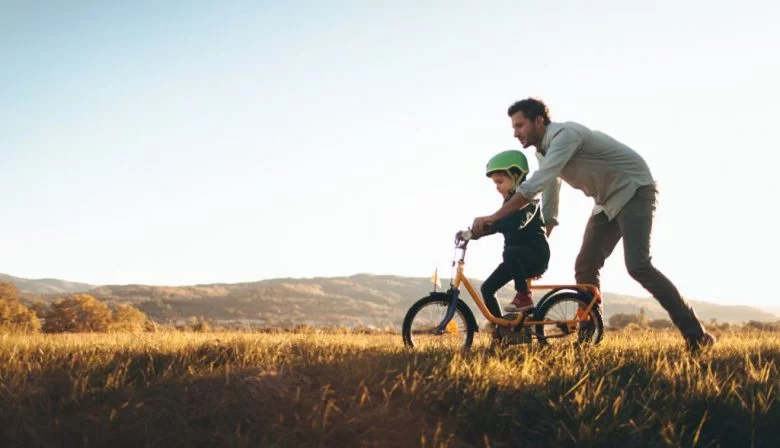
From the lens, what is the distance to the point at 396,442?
3.81m

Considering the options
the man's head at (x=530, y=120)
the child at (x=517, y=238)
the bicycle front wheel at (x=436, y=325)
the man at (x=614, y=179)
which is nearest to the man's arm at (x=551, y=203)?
the man at (x=614, y=179)

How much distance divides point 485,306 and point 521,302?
1.27ft

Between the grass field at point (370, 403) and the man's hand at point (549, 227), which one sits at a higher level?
the man's hand at point (549, 227)

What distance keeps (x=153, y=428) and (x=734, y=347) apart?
20.8 ft

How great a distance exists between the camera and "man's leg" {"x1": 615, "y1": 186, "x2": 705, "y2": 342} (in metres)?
6.68

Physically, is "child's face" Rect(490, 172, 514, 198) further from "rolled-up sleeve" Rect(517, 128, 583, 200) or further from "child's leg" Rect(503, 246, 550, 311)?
"child's leg" Rect(503, 246, 550, 311)

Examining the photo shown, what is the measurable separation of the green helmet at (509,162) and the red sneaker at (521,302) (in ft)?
4.21

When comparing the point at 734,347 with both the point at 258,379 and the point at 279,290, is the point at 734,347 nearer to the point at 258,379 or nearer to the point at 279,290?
the point at 258,379

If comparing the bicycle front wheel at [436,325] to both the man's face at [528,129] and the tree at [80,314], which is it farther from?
the tree at [80,314]

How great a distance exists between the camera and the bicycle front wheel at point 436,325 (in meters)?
6.63

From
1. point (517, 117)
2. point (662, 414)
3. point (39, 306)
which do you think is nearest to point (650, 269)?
point (517, 117)

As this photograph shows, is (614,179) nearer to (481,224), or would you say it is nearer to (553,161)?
(553,161)

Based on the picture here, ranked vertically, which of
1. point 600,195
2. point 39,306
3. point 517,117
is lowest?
point 39,306

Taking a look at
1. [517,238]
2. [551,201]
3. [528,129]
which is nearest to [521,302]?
[517,238]
